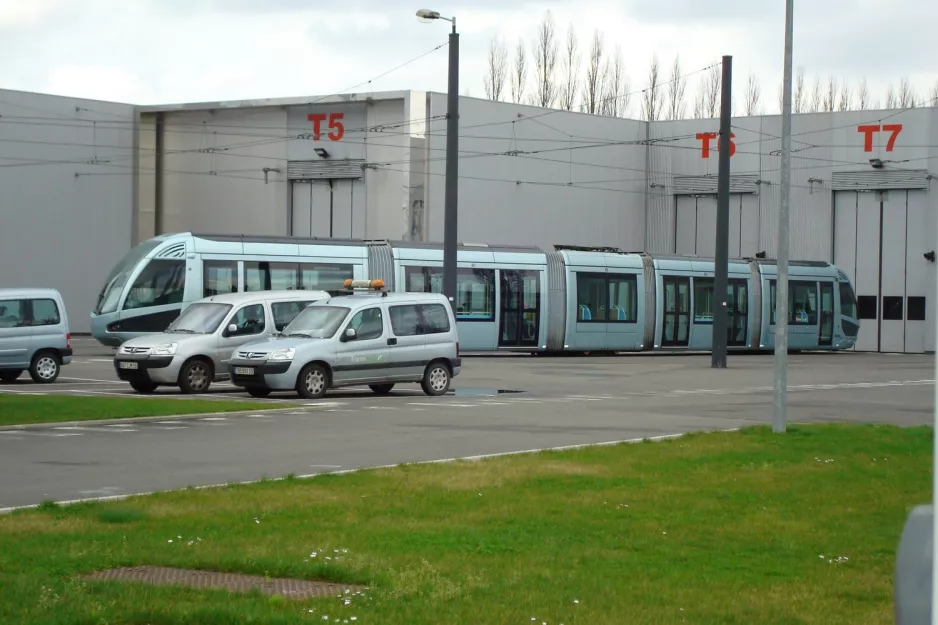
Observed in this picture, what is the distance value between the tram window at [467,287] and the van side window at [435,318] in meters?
12.8

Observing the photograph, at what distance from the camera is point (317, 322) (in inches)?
957

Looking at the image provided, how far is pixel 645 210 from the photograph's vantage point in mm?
58531

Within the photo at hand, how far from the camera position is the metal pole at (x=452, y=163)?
3097cm

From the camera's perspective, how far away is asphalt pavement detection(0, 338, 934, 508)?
13.2 meters

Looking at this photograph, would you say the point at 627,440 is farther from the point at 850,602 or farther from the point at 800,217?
the point at 800,217

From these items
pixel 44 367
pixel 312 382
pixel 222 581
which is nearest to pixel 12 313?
pixel 44 367

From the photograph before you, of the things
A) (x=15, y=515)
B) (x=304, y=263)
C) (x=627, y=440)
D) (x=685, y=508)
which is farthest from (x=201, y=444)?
(x=304, y=263)

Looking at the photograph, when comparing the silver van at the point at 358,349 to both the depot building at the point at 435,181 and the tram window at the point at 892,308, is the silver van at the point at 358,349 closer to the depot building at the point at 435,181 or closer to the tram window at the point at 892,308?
the depot building at the point at 435,181

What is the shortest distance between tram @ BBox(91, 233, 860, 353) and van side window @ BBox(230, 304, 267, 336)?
9442mm

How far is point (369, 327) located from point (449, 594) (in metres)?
17.3

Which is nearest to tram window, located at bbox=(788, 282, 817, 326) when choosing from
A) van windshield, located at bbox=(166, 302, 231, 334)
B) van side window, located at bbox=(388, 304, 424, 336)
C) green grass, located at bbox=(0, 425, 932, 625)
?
van side window, located at bbox=(388, 304, 424, 336)

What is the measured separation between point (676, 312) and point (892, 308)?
45.5ft

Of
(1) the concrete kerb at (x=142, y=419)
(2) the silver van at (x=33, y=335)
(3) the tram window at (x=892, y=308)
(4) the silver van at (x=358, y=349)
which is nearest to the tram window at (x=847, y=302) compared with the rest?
(3) the tram window at (x=892, y=308)

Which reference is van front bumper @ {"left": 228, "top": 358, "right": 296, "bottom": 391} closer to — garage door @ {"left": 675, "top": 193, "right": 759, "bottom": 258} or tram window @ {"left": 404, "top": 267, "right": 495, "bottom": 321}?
tram window @ {"left": 404, "top": 267, "right": 495, "bottom": 321}
